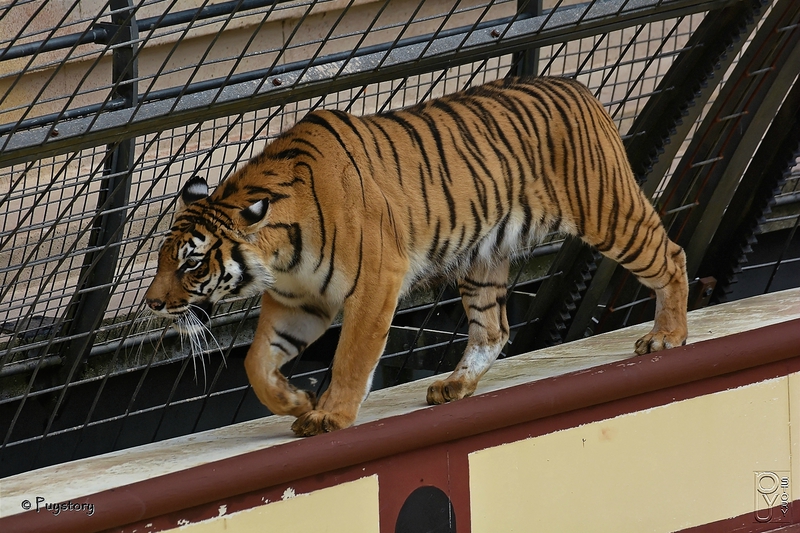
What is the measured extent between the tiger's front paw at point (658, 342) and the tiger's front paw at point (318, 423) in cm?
126

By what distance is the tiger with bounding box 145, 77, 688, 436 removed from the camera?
333 cm

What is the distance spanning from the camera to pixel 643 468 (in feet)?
11.4

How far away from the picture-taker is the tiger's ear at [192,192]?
3.48m

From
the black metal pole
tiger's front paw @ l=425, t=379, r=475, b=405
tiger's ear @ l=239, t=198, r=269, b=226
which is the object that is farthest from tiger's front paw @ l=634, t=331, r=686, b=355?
the black metal pole

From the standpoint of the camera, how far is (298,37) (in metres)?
7.94

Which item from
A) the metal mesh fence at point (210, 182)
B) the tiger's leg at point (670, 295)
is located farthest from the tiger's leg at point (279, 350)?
the tiger's leg at point (670, 295)

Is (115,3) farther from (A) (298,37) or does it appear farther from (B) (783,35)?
(A) (298,37)

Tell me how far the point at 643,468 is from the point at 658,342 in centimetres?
62

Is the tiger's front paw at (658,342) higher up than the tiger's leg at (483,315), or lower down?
lower down

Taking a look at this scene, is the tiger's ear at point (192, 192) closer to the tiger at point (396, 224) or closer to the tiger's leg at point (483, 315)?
the tiger at point (396, 224)

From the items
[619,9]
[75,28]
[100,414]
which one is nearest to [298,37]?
[75,28]

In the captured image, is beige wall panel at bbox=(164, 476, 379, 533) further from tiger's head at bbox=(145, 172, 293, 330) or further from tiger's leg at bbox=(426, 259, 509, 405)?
tiger's leg at bbox=(426, 259, 509, 405)

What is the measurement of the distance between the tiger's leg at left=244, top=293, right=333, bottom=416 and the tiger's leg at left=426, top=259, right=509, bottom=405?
0.61 metres

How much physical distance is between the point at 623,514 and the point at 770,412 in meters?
0.63
